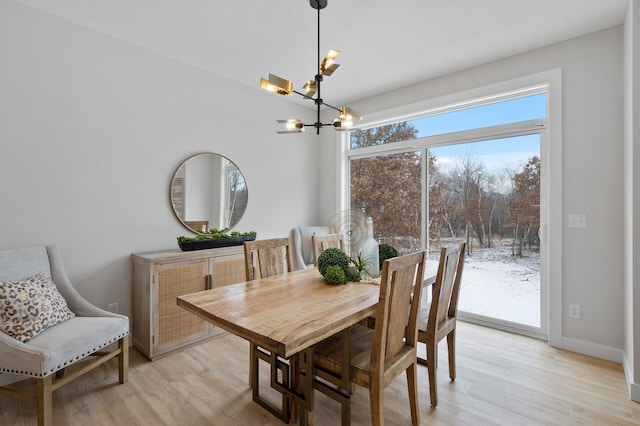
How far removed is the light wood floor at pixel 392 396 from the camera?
1.80 m

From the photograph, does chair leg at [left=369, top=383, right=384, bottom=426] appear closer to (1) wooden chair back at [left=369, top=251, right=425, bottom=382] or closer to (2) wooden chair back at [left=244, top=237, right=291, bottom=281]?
(1) wooden chair back at [left=369, top=251, right=425, bottom=382]

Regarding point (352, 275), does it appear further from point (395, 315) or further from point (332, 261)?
point (395, 315)

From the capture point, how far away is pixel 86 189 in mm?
2504

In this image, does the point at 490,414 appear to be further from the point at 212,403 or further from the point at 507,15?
the point at 507,15

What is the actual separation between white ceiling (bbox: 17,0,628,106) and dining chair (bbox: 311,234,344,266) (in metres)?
1.70

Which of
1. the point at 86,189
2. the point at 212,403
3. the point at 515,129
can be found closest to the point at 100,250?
the point at 86,189

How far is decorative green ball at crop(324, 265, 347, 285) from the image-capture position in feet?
6.40

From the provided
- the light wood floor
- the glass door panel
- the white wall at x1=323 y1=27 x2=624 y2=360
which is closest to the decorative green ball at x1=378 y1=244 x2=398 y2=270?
the light wood floor

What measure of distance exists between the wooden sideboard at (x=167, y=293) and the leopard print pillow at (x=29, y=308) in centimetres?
58

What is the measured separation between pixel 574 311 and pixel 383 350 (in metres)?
2.23

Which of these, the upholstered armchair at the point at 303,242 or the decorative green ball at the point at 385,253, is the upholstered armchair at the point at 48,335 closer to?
the decorative green ball at the point at 385,253

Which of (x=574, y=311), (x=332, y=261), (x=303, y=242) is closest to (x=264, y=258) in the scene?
(x=332, y=261)

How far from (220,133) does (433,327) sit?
284 cm

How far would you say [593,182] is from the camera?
2.55 metres
